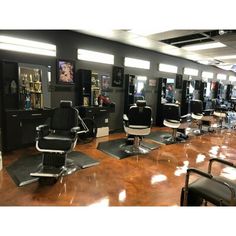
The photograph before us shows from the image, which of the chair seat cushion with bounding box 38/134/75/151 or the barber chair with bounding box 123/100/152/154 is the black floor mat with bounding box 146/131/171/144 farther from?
the chair seat cushion with bounding box 38/134/75/151

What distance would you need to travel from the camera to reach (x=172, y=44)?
→ 6012 mm

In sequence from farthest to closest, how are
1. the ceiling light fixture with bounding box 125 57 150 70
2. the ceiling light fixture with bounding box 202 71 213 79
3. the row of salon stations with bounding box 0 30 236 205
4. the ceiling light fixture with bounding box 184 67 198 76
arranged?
the ceiling light fixture with bounding box 202 71 213 79
the ceiling light fixture with bounding box 184 67 198 76
the ceiling light fixture with bounding box 125 57 150 70
the row of salon stations with bounding box 0 30 236 205

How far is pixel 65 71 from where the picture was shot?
16.3 feet

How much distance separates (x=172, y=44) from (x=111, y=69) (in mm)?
2037

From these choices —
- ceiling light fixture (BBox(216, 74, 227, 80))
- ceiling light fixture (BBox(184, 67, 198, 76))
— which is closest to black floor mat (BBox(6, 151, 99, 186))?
ceiling light fixture (BBox(184, 67, 198, 76))

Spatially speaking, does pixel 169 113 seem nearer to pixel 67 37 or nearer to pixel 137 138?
pixel 137 138

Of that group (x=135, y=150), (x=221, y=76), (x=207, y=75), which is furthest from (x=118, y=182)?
(x=221, y=76)

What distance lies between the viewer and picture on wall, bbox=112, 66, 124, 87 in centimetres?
612

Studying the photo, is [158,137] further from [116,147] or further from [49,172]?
[49,172]

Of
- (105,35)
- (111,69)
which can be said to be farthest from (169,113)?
(105,35)

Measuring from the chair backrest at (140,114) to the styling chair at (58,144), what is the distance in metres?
1.29

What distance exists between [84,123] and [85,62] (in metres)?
1.72

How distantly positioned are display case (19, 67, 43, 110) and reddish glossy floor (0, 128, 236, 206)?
102 centimetres

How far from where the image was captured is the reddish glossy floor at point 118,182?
2.48 m
